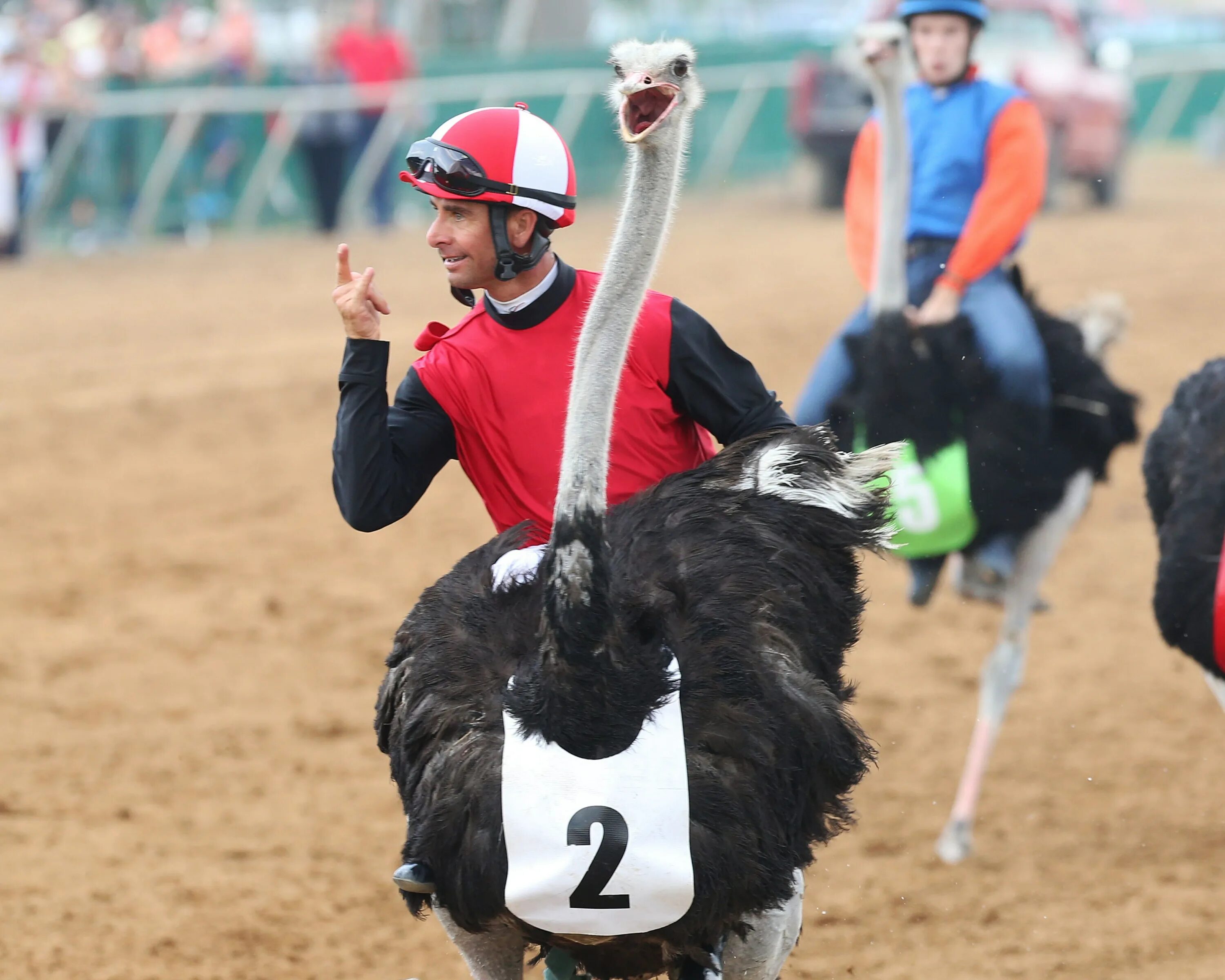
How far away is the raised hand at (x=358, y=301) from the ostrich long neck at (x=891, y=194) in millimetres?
2549

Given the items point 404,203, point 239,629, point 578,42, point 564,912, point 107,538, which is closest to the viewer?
point 564,912

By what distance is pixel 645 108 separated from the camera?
10.6ft

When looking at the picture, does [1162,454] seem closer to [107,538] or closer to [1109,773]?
[1109,773]

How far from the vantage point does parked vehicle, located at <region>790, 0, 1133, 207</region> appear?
19.3 m

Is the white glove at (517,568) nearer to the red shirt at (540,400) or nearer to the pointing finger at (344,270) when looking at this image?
the red shirt at (540,400)

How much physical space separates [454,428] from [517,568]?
46 cm

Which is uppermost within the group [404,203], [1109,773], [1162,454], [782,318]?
[1162,454]

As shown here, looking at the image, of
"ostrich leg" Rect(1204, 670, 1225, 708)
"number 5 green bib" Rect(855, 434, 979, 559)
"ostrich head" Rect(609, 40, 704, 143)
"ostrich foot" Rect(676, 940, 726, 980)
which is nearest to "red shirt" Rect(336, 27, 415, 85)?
"number 5 green bib" Rect(855, 434, 979, 559)

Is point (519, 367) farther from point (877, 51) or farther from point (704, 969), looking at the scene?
point (877, 51)

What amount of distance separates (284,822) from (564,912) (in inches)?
111

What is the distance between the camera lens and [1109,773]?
247 inches

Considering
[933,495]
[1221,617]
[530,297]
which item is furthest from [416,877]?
[933,495]

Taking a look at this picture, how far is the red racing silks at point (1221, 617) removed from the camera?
4.33 meters

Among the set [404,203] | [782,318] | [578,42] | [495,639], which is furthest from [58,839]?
[578,42]
